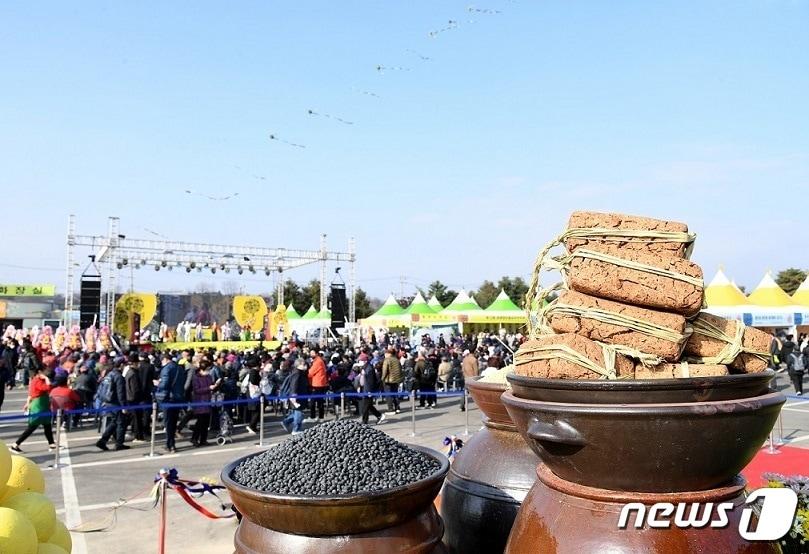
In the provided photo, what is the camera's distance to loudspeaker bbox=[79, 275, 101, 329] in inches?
1129

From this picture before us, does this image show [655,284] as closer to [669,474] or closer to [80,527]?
[669,474]

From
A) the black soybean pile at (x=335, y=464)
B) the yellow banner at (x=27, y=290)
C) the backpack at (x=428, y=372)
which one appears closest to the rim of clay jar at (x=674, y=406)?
the black soybean pile at (x=335, y=464)

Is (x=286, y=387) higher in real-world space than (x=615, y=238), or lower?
lower

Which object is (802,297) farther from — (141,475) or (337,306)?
(141,475)

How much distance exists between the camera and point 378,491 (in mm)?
2344

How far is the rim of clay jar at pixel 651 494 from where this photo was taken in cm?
194

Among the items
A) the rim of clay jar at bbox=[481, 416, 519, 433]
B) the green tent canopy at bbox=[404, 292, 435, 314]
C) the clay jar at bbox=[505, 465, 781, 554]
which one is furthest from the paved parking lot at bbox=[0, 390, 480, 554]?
the green tent canopy at bbox=[404, 292, 435, 314]

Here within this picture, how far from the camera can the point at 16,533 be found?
2.52 meters

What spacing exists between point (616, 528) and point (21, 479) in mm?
2870

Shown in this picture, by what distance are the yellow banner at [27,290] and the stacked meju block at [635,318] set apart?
64.4 meters

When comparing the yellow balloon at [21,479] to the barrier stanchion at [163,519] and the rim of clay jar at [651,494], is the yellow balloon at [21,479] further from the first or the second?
the barrier stanchion at [163,519]

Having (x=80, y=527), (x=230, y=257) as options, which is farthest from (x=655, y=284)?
(x=230, y=257)

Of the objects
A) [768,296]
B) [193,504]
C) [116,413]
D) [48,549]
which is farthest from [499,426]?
[768,296]

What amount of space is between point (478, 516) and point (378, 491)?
1.12m
